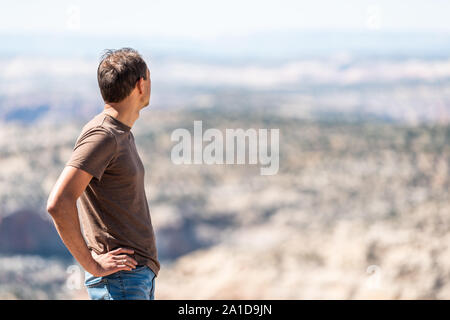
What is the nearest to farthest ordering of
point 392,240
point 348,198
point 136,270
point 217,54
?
point 136,270 < point 392,240 < point 348,198 < point 217,54

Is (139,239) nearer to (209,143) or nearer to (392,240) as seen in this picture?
(392,240)

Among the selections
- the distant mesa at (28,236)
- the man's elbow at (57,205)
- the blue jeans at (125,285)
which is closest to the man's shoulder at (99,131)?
the man's elbow at (57,205)

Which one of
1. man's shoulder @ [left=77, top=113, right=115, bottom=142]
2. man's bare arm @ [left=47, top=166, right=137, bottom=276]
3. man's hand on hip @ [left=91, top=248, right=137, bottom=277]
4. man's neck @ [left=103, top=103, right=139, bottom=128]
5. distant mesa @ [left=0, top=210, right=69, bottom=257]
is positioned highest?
distant mesa @ [left=0, top=210, right=69, bottom=257]

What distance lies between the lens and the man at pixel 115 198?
2510 mm

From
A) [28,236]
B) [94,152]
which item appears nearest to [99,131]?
[94,152]

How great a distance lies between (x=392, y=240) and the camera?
16422mm

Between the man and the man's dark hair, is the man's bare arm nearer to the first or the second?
the man

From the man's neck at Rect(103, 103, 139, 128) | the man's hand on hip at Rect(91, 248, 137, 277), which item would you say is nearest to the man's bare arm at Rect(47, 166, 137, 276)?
the man's hand on hip at Rect(91, 248, 137, 277)

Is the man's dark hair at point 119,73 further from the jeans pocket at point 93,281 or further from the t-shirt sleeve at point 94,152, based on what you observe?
the jeans pocket at point 93,281

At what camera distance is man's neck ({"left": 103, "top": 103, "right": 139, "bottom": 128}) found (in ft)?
8.74

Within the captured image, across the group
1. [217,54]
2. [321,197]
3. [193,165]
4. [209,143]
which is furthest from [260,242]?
[217,54]
